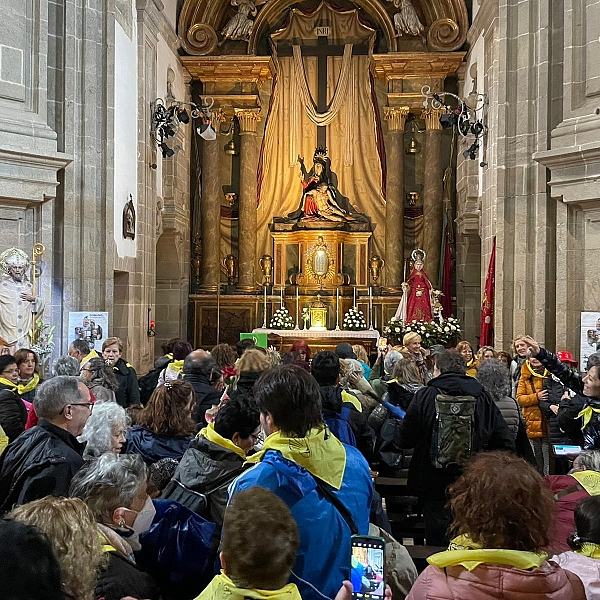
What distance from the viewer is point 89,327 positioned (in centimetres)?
1071

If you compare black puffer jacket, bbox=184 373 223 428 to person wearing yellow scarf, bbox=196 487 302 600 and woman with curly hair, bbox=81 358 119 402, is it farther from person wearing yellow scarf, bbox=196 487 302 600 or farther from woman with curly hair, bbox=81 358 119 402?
person wearing yellow scarf, bbox=196 487 302 600

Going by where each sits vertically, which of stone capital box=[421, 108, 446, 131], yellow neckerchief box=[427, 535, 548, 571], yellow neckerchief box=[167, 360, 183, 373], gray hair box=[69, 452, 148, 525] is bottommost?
yellow neckerchief box=[427, 535, 548, 571]

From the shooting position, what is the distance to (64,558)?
75.2 inches

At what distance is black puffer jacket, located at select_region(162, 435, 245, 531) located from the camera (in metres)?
3.09

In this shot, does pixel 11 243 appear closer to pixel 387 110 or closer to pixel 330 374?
pixel 330 374

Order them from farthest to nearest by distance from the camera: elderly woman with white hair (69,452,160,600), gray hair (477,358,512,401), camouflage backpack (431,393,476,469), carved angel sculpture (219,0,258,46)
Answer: carved angel sculpture (219,0,258,46), gray hair (477,358,512,401), camouflage backpack (431,393,476,469), elderly woman with white hair (69,452,160,600)

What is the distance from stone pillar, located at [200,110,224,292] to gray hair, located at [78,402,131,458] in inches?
574

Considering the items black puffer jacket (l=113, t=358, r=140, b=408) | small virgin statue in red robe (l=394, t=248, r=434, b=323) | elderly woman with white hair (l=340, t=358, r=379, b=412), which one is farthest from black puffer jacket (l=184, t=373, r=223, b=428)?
small virgin statue in red robe (l=394, t=248, r=434, b=323)

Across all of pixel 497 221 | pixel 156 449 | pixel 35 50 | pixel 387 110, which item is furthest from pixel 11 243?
pixel 387 110

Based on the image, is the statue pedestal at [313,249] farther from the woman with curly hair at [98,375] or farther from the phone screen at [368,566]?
the phone screen at [368,566]

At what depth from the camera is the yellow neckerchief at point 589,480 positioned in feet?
11.0

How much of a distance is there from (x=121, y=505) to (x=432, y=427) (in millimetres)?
2326

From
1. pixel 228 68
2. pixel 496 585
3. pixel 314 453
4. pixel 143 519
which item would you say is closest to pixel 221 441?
pixel 143 519

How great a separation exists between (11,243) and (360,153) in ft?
34.2
